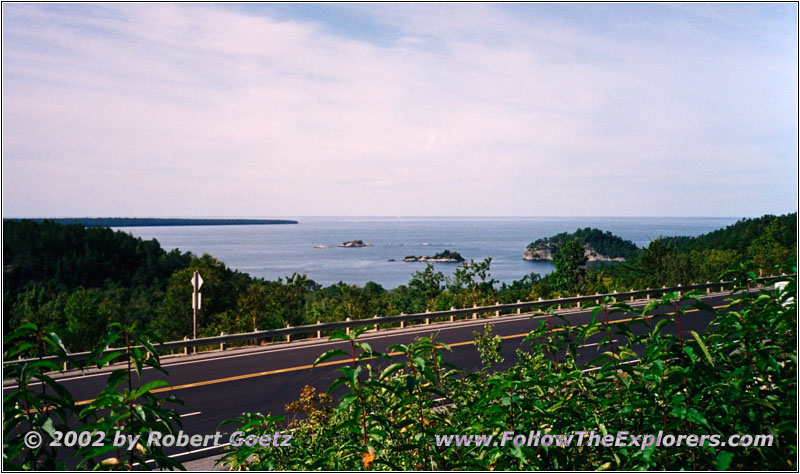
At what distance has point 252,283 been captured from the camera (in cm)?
4369

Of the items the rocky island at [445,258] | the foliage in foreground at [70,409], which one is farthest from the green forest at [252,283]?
the rocky island at [445,258]

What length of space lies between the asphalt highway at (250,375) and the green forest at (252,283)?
2361mm

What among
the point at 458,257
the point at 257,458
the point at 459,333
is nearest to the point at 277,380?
the point at 459,333

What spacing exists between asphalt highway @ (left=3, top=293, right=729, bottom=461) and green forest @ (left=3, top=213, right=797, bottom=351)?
2.36 m

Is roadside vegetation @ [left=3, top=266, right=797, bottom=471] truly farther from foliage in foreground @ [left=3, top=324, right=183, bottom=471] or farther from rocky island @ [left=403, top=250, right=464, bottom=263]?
rocky island @ [left=403, top=250, right=464, bottom=263]

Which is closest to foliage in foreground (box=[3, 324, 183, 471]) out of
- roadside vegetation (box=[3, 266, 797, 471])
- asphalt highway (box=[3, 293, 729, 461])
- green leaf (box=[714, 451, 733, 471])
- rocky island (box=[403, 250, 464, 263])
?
roadside vegetation (box=[3, 266, 797, 471])

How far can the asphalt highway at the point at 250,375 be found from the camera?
1206 centimetres

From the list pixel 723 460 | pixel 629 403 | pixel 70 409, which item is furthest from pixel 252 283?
pixel 723 460

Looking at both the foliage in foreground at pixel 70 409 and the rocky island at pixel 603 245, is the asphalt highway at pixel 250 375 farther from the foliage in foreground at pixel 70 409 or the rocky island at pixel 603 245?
the rocky island at pixel 603 245

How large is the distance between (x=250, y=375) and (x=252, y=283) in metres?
29.4

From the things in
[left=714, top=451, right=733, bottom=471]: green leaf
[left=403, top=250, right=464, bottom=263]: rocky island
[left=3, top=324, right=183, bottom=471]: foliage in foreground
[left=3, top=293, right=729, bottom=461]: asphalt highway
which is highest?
[left=3, top=324, right=183, bottom=471]: foliage in foreground

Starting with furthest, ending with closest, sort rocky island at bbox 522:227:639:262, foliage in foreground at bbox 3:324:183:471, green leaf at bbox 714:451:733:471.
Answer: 1. rocky island at bbox 522:227:639:262
2. green leaf at bbox 714:451:733:471
3. foliage in foreground at bbox 3:324:183:471

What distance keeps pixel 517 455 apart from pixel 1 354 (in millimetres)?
2259

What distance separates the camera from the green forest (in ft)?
95.3
